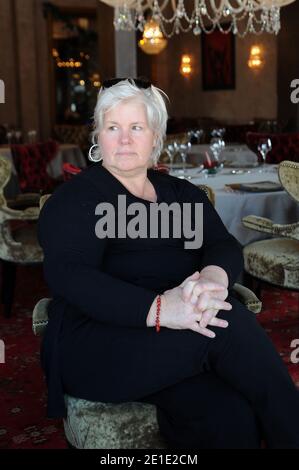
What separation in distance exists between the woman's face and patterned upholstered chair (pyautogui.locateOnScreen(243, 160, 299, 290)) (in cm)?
135

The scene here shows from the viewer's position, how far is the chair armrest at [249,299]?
2.08 m

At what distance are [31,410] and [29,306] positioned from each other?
153 centimetres

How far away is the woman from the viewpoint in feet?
5.23

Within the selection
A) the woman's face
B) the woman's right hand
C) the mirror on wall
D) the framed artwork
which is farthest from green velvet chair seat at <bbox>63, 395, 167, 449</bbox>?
the mirror on wall

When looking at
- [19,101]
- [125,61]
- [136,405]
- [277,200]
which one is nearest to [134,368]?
[136,405]

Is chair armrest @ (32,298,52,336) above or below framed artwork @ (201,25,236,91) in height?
below

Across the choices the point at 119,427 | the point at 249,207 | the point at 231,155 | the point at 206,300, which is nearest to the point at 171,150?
the point at 249,207

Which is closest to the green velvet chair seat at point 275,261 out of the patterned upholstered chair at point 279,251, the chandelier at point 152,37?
the patterned upholstered chair at point 279,251

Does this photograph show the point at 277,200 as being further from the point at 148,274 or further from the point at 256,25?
the point at 256,25

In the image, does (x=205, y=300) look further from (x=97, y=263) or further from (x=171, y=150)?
(x=171, y=150)

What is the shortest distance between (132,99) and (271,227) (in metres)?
1.65

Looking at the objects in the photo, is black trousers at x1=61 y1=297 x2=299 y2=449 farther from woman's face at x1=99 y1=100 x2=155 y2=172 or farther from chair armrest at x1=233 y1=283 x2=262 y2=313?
woman's face at x1=99 y1=100 x2=155 y2=172

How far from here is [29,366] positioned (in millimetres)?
3191

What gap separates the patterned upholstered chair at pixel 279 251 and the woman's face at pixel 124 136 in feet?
4.42
